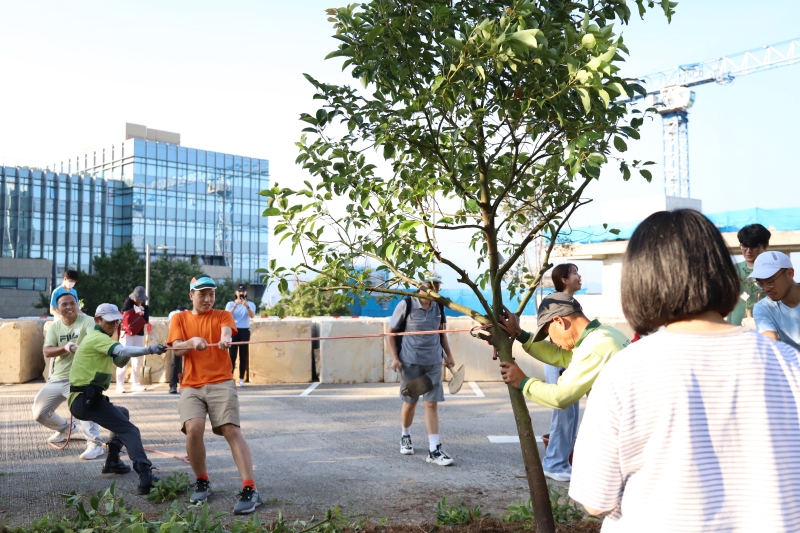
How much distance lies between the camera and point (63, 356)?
7105mm

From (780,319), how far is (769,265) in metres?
0.43

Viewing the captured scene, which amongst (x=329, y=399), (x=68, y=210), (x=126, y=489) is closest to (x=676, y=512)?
(x=126, y=489)

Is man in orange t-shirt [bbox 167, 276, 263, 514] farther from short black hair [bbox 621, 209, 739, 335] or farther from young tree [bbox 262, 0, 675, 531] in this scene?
short black hair [bbox 621, 209, 739, 335]

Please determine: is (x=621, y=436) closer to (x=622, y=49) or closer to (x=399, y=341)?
(x=622, y=49)

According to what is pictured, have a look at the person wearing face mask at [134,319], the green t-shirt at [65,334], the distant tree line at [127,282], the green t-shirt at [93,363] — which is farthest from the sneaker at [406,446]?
the distant tree line at [127,282]

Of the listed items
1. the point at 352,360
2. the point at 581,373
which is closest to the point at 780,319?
the point at 581,373

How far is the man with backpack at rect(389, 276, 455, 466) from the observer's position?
693 centimetres

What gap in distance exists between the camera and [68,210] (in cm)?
8412

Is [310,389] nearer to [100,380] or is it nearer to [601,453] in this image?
[100,380]

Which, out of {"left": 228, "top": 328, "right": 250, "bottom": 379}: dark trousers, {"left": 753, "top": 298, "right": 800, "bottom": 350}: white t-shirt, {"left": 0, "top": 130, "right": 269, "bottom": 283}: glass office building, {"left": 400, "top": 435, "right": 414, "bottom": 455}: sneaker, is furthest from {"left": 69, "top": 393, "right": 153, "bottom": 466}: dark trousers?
{"left": 0, "top": 130, "right": 269, "bottom": 283}: glass office building

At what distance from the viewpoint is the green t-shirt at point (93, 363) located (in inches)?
236

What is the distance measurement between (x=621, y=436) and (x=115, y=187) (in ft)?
Result: 306

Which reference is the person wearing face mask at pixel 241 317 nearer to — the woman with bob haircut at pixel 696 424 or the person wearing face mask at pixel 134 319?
the person wearing face mask at pixel 134 319

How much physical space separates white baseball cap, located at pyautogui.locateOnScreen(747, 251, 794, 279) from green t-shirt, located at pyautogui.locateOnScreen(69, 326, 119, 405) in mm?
4969
